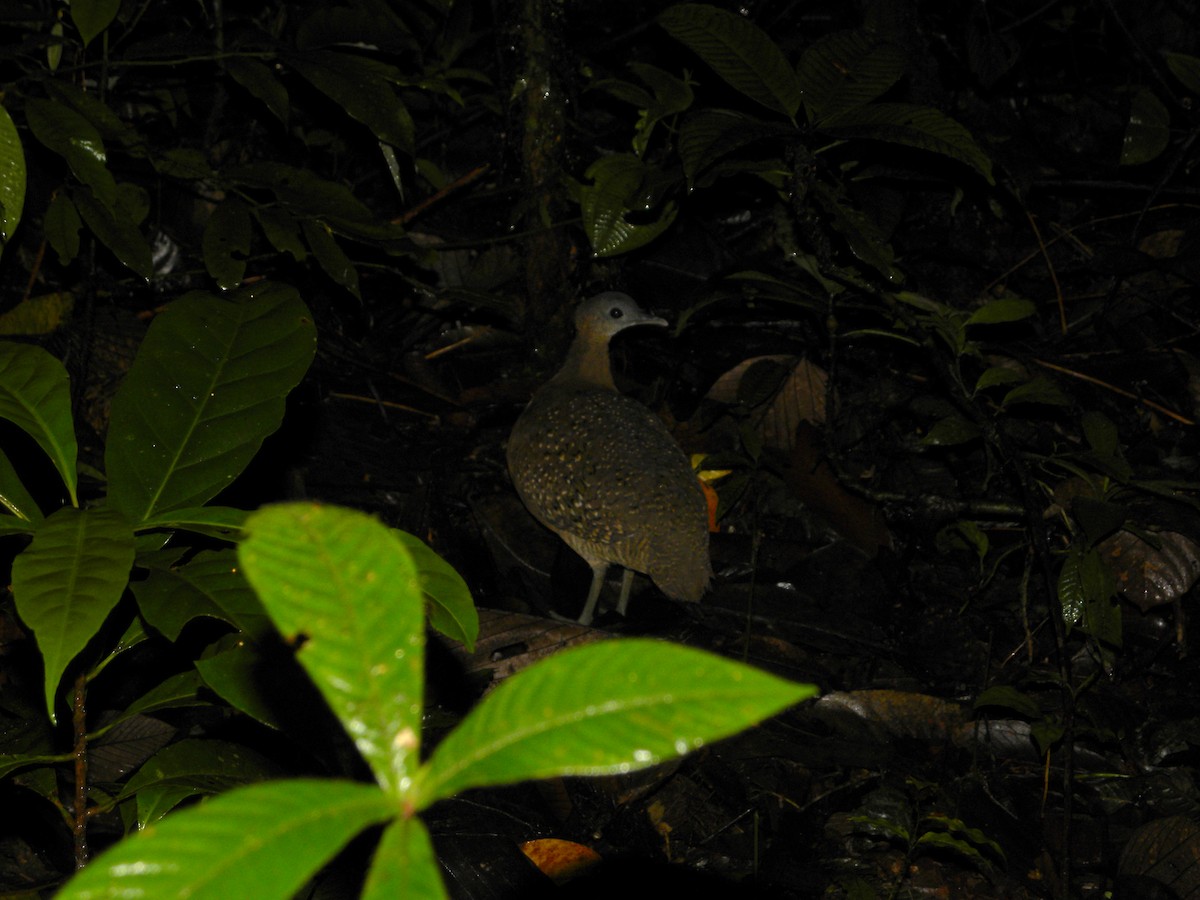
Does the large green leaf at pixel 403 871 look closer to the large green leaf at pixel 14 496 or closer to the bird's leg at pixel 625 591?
the large green leaf at pixel 14 496

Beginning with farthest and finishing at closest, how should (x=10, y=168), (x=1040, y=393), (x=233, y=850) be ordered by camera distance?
(x=1040, y=393), (x=10, y=168), (x=233, y=850)

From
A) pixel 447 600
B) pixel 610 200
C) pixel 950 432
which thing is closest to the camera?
pixel 447 600

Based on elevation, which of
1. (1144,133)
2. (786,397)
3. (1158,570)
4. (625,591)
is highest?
(1144,133)

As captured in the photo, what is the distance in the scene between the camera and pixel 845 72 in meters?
3.49

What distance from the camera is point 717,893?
3062mm

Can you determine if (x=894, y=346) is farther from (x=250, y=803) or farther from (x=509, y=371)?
(x=250, y=803)

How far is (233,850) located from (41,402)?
5.08ft

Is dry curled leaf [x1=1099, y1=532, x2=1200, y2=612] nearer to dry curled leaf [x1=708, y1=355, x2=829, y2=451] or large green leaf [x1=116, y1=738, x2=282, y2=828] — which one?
dry curled leaf [x1=708, y1=355, x2=829, y2=451]

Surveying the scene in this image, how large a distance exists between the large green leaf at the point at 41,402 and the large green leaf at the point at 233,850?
1.34 m

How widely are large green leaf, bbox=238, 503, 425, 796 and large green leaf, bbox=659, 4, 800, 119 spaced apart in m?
3.03

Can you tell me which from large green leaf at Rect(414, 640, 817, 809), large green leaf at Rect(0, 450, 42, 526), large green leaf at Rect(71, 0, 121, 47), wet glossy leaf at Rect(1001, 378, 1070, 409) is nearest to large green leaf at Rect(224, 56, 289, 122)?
large green leaf at Rect(71, 0, 121, 47)

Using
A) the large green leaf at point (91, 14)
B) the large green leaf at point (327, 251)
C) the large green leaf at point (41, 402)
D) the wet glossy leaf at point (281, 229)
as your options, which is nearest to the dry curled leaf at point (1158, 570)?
the large green leaf at point (327, 251)

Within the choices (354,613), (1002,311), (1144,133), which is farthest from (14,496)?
(1144,133)

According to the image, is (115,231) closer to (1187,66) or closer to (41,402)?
(41,402)
